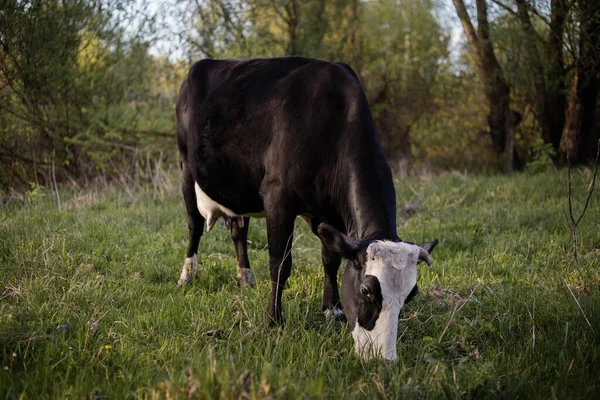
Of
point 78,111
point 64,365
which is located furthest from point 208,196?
point 78,111

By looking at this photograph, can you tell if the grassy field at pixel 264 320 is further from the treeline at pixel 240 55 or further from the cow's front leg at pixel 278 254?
the treeline at pixel 240 55

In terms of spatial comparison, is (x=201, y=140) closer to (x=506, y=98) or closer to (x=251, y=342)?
(x=251, y=342)

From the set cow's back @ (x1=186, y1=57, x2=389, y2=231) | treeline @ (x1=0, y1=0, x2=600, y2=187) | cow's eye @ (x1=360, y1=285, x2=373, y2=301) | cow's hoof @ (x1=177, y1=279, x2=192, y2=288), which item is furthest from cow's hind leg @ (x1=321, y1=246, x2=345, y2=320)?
treeline @ (x1=0, y1=0, x2=600, y2=187)

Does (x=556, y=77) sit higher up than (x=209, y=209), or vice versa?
(x=556, y=77)

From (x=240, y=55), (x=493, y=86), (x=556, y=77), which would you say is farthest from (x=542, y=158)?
(x=240, y=55)

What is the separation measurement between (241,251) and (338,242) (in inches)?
84.6

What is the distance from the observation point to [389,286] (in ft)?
10.2

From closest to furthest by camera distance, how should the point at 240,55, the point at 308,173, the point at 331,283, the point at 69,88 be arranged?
the point at 308,173, the point at 331,283, the point at 69,88, the point at 240,55

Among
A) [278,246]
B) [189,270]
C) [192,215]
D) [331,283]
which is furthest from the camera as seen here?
[192,215]

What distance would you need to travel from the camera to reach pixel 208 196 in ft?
16.9

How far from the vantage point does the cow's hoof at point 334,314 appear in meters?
4.07

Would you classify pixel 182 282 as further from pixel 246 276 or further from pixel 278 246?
pixel 278 246

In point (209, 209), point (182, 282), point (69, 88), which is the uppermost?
point (69, 88)

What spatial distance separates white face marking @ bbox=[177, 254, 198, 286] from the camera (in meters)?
4.92
